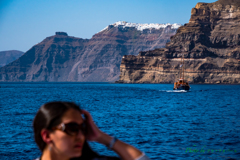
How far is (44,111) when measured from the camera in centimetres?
262

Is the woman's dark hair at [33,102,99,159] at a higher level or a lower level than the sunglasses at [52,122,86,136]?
higher

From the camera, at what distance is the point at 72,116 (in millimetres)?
2662

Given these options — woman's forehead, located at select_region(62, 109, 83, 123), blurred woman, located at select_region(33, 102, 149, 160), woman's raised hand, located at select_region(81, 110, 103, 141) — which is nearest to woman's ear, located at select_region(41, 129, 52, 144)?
blurred woman, located at select_region(33, 102, 149, 160)

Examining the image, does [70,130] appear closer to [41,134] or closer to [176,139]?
[41,134]

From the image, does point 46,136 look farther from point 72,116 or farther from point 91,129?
point 91,129

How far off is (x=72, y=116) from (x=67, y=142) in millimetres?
204

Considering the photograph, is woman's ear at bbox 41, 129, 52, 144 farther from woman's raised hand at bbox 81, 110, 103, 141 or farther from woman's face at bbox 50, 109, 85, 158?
woman's raised hand at bbox 81, 110, 103, 141

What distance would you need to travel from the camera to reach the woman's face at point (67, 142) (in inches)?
102

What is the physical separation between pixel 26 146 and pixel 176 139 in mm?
10632

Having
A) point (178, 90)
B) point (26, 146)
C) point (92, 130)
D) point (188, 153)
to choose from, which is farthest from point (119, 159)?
point (178, 90)

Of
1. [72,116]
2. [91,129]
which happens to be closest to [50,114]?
[72,116]

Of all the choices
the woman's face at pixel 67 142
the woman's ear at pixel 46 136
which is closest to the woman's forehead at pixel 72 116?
the woman's face at pixel 67 142

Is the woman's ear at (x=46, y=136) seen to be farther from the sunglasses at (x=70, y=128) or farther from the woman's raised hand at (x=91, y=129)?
the woman's raised hand at (x=91, y=129)

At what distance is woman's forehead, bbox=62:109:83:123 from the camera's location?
8.56 feet
